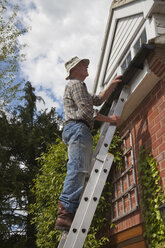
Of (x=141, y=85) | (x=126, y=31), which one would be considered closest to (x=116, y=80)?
(x=141, y=85)

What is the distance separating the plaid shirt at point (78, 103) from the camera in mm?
2939

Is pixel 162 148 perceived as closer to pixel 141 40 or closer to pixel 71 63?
pixel 71 63

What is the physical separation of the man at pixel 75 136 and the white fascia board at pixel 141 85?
2.30 feet

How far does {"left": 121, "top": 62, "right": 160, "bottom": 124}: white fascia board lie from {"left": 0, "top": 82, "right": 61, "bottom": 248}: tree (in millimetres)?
7798

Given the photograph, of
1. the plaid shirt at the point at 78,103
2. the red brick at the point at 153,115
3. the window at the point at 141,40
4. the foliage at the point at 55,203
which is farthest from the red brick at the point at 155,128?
the window at the point at 141,40

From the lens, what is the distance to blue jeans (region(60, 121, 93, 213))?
105 inches

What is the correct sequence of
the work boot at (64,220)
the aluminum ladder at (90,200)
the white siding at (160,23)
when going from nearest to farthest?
the aluminum ladder at (90,200) → the work boot at (64,220) → the white siding at (160,23)

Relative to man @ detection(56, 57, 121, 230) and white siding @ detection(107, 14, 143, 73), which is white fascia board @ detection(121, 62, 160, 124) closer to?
man @ detection(56, 57, 121, 230)

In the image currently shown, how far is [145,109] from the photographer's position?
154 inches

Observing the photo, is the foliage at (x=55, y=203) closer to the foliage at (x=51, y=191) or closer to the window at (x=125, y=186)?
the foliage at (x=51, y=191)

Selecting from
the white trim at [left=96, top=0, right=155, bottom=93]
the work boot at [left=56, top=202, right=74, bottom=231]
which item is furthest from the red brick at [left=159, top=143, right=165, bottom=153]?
the white trim at [left=96, top=0, right=155, bottom=93]

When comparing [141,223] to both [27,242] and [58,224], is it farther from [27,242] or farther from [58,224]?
[27,242]

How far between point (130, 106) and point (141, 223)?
185cm

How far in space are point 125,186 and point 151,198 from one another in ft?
3.66
